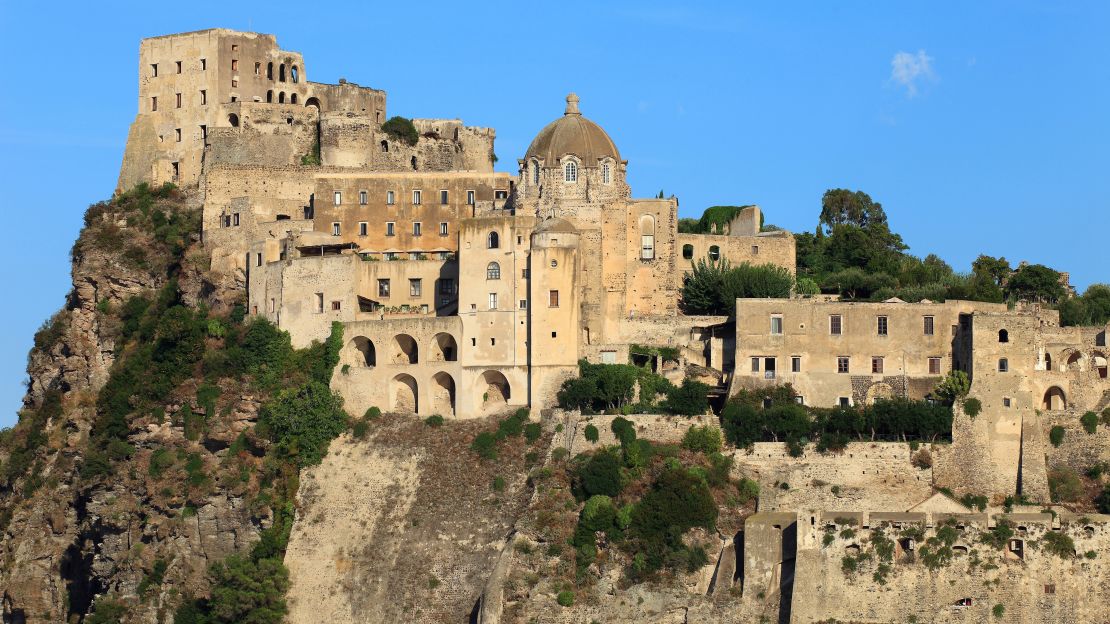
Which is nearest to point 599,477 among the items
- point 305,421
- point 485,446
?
point 485,446

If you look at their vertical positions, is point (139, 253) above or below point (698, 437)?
above

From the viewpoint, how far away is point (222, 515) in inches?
2884

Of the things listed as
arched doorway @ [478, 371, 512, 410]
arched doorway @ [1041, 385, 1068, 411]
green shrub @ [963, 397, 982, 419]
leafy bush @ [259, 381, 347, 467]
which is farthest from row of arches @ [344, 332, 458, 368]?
arched doorway @ [1041, 385, 1068, 411]

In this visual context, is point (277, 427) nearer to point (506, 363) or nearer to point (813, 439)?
point (506, 363)

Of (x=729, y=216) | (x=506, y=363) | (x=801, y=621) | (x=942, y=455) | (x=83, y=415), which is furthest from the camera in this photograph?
(x=729, y=216)

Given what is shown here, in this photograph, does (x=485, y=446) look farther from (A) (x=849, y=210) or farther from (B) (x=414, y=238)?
(A) (x=849, y=210)

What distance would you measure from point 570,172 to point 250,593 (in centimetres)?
1901

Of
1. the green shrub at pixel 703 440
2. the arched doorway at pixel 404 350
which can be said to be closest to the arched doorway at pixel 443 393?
the arched doorway at pixel 404 350

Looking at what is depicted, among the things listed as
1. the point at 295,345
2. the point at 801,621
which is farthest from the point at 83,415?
the point at 801,621

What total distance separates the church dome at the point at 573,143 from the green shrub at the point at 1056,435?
19.1 metres

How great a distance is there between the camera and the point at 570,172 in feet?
252

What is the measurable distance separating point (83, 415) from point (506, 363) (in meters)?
17.8

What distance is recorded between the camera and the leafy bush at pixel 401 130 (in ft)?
289

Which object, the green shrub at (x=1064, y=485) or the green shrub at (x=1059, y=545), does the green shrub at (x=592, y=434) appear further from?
the green shrub at (x=1059, y=545)
